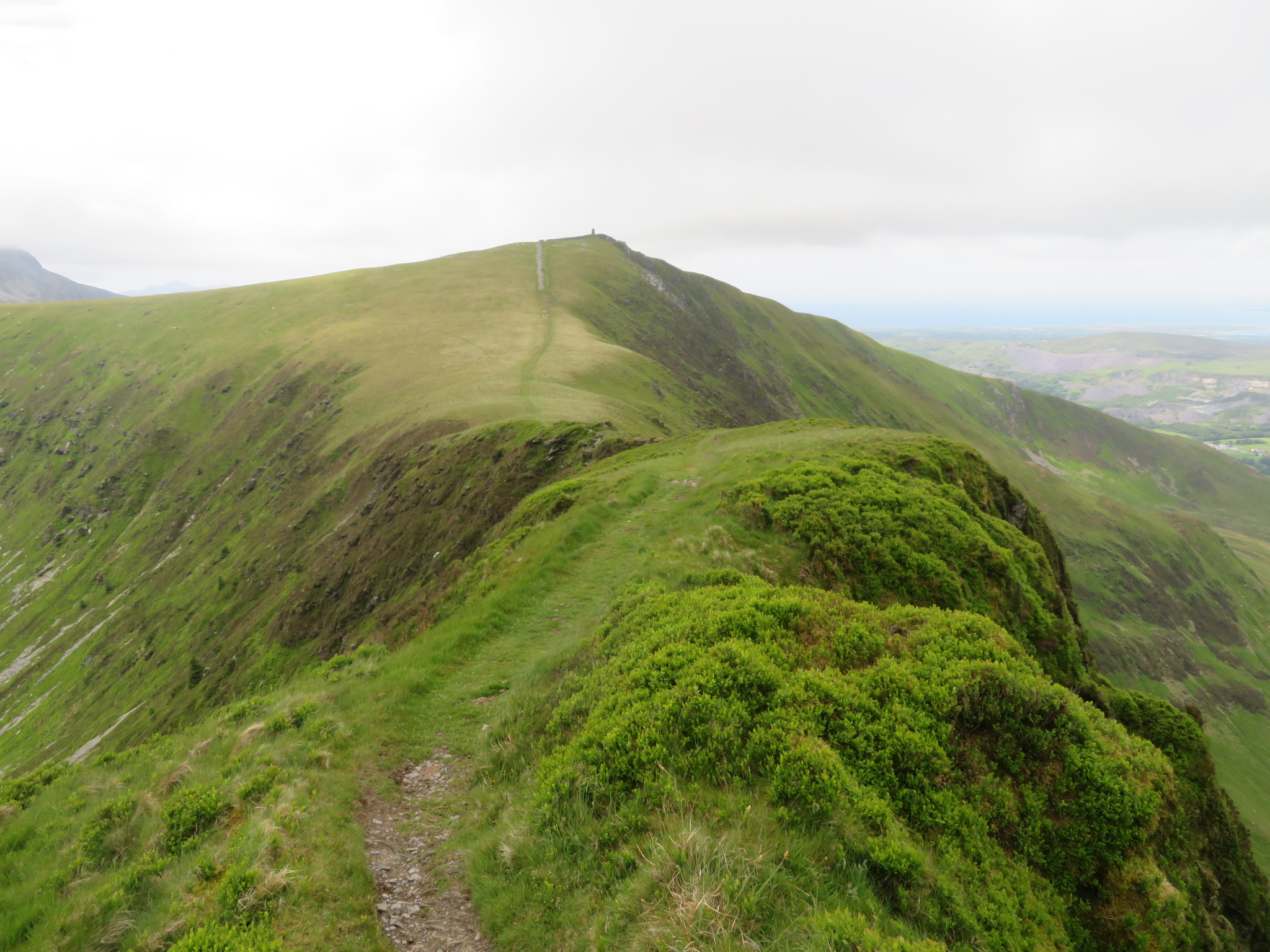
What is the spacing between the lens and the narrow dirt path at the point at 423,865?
7246 mm

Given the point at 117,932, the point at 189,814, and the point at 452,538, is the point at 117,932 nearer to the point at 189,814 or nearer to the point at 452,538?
the point at 189,814

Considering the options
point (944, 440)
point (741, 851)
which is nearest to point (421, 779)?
point (741, 851)

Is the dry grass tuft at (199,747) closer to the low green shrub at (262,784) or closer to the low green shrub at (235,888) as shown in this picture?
the low green shrub at (262,784)

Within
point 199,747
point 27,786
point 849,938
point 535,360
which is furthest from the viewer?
point 535,360

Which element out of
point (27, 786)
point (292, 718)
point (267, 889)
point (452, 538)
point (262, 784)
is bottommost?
point (452, 538)

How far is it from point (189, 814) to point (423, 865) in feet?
13.7

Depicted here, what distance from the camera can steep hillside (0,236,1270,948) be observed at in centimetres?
1095

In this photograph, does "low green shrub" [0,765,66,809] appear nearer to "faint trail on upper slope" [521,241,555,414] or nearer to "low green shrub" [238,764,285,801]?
"low green shrub" [238,764,285,801]

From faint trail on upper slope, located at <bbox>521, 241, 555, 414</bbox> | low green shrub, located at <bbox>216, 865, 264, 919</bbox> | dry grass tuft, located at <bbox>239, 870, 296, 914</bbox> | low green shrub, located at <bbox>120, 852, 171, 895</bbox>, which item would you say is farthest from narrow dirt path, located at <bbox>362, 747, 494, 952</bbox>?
faint trail on upper slope, located at <bbox>521, 241, 555, 414</bbox>

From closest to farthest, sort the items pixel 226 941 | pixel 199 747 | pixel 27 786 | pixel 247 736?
pixel 226 941
pixel 247 736
pixel 199 747
pixel 27 786

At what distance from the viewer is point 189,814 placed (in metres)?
8.88

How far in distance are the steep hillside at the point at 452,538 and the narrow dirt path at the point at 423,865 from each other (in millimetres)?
526

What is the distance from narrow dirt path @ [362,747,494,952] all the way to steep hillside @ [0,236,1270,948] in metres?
0.53

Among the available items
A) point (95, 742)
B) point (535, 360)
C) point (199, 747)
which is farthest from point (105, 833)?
point (95, 742)
